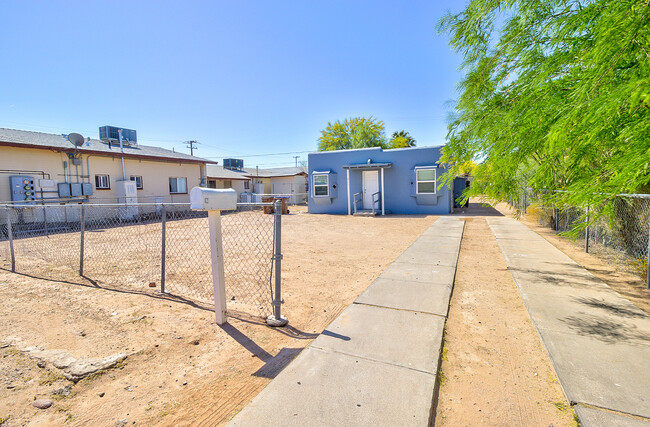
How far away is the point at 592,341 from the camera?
2844 millimetres

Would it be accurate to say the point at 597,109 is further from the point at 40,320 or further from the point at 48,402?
the point at 40,320

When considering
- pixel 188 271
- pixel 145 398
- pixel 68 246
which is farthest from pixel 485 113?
pixel 68 246

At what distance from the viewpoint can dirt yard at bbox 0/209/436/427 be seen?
2.18 metres

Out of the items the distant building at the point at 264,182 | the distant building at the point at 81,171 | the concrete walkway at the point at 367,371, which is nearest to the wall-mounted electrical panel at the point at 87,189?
the distant building at the point at 81,171

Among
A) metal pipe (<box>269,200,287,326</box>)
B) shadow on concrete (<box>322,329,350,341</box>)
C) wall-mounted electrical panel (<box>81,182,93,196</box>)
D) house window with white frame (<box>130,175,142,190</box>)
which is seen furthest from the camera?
house window with white frame (<box>130,175,142,190</box>)

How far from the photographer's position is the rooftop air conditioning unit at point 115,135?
18734 millimetres

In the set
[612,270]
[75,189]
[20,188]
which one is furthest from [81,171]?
[612,270]

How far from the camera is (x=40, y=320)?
3.66 meters

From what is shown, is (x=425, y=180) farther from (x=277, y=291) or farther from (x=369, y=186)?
(x=277, y=291)

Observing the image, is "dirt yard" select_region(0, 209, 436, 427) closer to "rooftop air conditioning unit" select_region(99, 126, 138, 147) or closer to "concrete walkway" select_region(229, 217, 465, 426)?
"concrete walkway" select_region(229, 217, 465, 426)

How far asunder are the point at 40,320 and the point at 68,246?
6379 mm

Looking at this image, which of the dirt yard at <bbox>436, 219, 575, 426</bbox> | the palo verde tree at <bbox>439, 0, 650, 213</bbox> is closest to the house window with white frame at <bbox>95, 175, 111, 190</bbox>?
the palo verde tree at <bbox>439, 0, 650, 213</bbox>

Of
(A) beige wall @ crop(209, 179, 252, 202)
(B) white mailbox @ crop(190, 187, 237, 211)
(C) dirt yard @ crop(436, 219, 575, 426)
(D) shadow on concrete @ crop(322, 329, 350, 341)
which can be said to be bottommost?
(C) dirt yard @ crop(436, 219, 575, 426)

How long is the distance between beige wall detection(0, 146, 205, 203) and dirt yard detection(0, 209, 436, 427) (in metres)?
11.5
